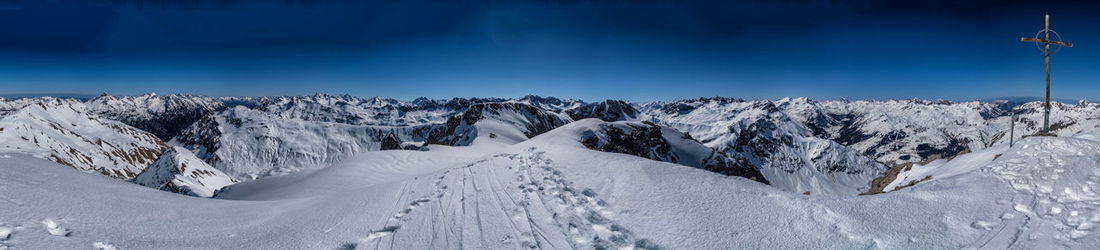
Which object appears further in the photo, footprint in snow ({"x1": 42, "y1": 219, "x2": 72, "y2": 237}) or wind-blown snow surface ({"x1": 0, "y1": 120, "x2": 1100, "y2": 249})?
wind-blown snow surface ({"x1": 0, "y1": 120, "x2": 1100, "y2": 249})

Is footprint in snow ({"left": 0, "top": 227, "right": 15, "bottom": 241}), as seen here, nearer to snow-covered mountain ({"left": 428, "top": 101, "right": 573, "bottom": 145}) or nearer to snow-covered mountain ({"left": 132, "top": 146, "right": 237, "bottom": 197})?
snow-covered mountain ({"left": 428, "top": 101, "right": 573, "bottom": 145})

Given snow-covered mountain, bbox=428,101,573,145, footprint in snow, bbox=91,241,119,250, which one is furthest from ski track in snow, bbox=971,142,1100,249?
snow-covered mountain, bbox=428,101,573,145

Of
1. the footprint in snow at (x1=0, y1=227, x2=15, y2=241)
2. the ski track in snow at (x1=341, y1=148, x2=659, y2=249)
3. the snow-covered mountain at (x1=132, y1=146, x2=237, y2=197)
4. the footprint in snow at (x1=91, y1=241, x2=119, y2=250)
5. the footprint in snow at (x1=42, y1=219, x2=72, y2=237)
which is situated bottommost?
the snow-covered mountain at (x1=132, y1=146, x2=237, y2=197)

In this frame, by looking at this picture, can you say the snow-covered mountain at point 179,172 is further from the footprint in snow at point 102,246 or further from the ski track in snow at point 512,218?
the footprint in snow at point 102,246

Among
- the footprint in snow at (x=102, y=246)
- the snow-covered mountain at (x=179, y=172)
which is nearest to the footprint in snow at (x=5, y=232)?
the footprint in snow at (x=102, y=246)

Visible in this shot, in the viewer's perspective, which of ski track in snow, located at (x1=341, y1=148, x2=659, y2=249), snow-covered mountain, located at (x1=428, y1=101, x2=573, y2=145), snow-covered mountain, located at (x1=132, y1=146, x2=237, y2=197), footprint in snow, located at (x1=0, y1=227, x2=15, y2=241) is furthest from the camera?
snow-covered mountain, located at (x1=428, y1=101, x2=573, y2=145)

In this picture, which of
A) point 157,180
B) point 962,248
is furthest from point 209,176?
point 962,248

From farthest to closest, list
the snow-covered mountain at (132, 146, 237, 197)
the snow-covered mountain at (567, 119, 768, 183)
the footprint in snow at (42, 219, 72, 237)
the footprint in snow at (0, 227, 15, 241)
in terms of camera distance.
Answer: the snow-covered mountain at (132, 146, 237, 197) → the snow-covered mountain at (567, 119, 768, 183) → the footprint in snow at (42, 219, 72, 237) → the footprint in snow at (0, 227, 15, 241)
